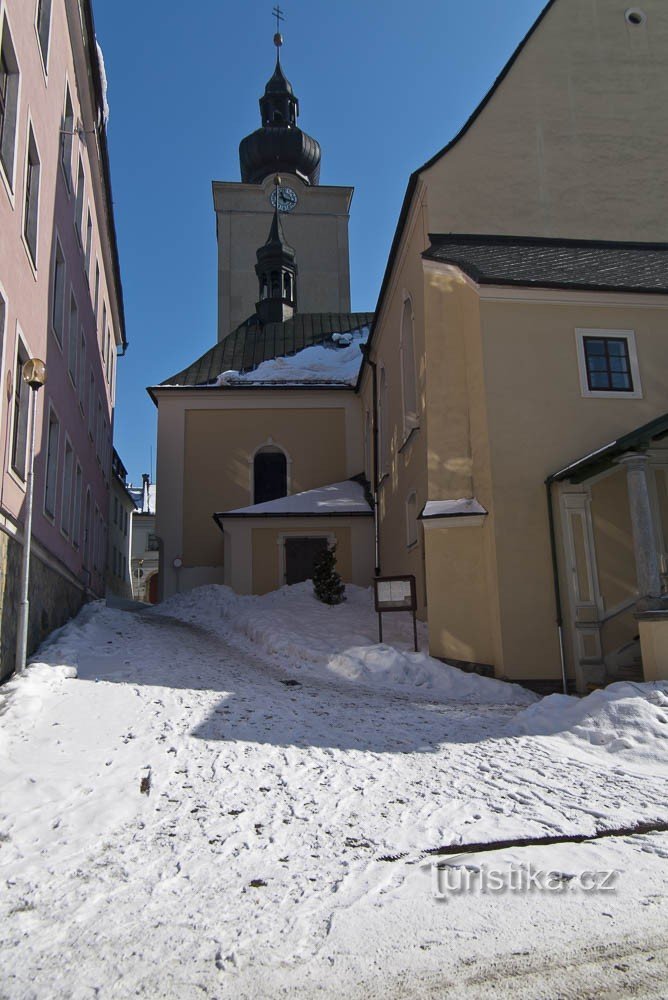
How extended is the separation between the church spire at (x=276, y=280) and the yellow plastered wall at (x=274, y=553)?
15.3 metres

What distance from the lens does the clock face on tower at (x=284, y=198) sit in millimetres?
43906

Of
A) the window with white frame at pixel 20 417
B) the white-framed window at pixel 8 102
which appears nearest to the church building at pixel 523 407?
the window with white frame at pixel 20 417

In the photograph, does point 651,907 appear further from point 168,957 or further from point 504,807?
point 168,957

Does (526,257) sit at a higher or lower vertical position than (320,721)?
higher

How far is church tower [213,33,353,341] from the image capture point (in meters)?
41.7

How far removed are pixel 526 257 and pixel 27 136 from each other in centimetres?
851

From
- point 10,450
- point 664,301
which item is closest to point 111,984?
point 10,450

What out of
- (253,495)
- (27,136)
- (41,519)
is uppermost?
(27,136)

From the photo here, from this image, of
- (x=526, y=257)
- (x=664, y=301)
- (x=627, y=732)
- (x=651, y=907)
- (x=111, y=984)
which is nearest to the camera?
(x=111, y=984)

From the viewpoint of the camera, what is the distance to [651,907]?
3984mm

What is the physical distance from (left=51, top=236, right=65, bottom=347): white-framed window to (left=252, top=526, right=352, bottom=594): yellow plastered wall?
9864mm

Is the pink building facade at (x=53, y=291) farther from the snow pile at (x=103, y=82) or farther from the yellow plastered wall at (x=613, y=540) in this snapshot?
the yellow plastered wall at (x=613, y=540)

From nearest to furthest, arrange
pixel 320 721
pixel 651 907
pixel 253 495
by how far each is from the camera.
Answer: pixel 651 907 → pixel 320 721 → pixel 253 495

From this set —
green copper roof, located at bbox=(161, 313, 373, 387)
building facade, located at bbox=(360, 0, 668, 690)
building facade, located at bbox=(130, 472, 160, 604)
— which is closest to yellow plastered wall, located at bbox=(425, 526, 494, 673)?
building facade, located at bbox=(360, 0, 668, 690)
